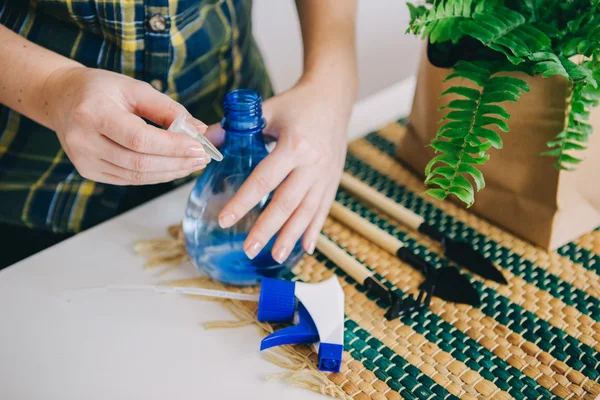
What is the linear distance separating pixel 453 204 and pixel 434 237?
9cm

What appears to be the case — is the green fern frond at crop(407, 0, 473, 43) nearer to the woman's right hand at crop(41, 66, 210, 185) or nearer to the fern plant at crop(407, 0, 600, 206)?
the fern plant at crop(407, 0, 600, 206)

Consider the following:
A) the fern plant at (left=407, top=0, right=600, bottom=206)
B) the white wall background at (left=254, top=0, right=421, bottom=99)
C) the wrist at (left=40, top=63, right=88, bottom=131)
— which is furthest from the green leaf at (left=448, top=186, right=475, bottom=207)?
the white wall background at (left=254, top=0, right=421, bottom=99)

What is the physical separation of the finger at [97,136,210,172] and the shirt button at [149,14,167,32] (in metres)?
0.23

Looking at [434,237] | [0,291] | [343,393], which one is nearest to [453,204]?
[434,237]

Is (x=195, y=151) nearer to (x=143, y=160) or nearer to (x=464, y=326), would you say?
(x=143, y=160)

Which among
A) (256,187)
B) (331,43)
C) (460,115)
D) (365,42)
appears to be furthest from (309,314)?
(365,42)

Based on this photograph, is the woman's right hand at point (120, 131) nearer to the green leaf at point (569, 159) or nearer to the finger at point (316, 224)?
the finger at point (316, 224)

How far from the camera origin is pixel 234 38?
0.80 metres

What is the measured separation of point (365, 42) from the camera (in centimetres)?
141

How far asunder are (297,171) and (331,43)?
212 mm

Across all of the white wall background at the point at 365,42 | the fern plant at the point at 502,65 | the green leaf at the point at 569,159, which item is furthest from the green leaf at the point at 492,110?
the white wall background at the point at 365,42

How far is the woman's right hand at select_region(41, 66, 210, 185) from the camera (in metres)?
0.48

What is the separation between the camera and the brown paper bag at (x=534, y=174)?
57 centimetres

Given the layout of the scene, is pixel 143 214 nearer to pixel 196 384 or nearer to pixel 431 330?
pixel 196 384
